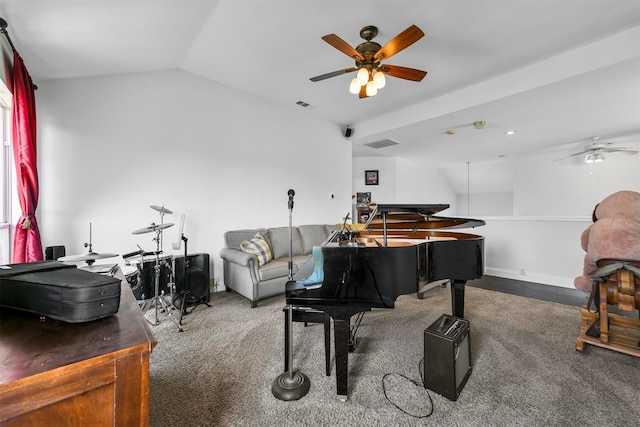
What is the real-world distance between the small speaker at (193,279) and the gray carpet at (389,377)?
299 millimetres

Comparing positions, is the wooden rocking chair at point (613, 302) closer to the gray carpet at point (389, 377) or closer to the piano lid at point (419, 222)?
the gray carpet at point (389, 377)

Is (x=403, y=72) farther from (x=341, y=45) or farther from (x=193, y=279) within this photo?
(x=193, y=279)

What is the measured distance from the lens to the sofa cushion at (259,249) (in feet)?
10.9

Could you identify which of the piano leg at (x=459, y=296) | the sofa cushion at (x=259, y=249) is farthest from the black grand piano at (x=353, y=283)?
the sofa cushion at (x=259, y=249)

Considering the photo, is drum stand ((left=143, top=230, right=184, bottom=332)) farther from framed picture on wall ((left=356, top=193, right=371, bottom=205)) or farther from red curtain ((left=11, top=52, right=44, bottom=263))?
framed picture on wall ((left=356, top=193, right=371, bottom=205))

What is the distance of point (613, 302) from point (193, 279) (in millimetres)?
3899

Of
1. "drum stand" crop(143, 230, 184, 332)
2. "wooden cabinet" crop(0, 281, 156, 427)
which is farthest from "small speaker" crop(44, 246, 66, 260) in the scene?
"wooden cabinet" crop(0, 281, 156, 427)

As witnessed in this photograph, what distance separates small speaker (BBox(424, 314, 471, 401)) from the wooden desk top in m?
1.58

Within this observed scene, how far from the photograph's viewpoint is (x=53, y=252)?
100.0 inches

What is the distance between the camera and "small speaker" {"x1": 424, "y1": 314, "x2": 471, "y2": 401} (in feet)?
5.24

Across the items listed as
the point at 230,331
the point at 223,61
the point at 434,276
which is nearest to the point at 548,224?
the point at 434,276

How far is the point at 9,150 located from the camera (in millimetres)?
2479

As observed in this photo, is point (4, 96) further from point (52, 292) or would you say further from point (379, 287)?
point (379, 287)

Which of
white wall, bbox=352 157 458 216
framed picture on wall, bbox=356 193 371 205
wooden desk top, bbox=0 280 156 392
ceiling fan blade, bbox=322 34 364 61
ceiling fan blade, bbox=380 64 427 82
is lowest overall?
wooden desk top, bbox=0 280 156 392
